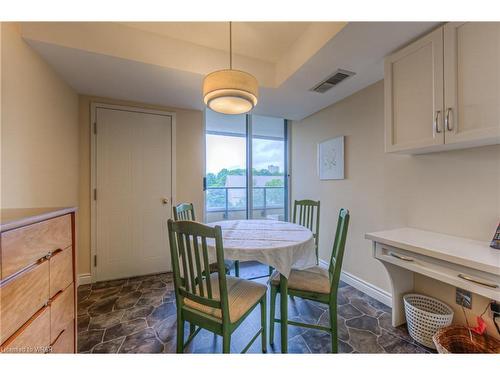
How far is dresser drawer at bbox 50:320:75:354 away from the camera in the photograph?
1080 mm

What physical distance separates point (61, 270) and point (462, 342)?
250 centimetres

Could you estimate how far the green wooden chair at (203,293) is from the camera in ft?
3.63

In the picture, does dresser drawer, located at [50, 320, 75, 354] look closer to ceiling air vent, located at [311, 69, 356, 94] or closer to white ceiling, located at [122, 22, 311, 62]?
white ceiling, located at [122, 22, 311, 62]

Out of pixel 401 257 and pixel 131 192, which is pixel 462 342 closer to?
pixel 401 257

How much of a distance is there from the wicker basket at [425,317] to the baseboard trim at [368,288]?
0.34 meters

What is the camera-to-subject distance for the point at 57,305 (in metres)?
1.08

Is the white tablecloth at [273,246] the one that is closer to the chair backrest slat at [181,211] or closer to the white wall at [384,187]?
the chair backrest slat at [181,211]

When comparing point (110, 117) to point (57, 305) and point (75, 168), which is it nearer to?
point (75, 168)

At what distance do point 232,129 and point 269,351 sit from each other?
3104 mm

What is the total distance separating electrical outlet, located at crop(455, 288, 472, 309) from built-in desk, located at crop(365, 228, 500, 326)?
0.31 metres

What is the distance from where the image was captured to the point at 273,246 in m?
1.39

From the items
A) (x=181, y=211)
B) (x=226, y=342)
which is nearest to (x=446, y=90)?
(x=226, y=342)

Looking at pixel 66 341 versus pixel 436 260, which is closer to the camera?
pixel 66 341
